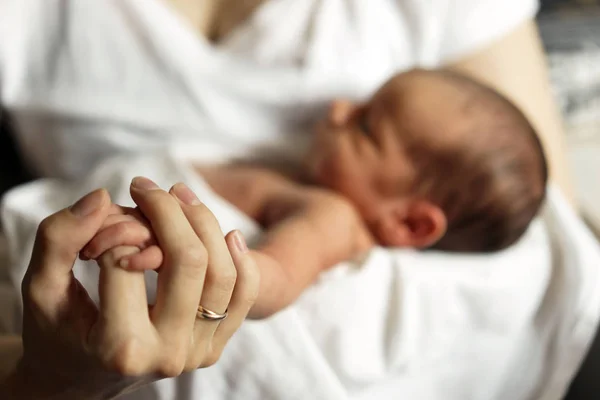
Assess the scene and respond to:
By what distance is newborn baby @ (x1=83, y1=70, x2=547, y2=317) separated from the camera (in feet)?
2.39

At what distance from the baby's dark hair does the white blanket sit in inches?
1.5

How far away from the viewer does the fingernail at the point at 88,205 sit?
0.33m

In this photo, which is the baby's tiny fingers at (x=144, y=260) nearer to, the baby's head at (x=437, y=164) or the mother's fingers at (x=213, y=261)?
the mother's fingers at (x=213, y=261)

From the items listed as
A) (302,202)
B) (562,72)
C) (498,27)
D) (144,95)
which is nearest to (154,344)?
(302,202)

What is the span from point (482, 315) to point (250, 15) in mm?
528

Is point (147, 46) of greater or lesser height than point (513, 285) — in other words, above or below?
above

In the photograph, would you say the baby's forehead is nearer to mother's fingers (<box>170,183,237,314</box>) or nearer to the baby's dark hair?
the baby's dark hair

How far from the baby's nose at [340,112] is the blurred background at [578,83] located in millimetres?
549

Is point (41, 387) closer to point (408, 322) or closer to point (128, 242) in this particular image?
point (128, 242)

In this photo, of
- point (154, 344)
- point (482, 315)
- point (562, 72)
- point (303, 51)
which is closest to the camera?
point (154, 344)

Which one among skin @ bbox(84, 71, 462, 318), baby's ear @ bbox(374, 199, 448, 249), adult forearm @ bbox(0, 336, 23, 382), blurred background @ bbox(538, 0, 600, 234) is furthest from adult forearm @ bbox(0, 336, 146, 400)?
blurred background @ bbox(538, 0, 600, 234)

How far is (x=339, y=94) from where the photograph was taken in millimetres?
839

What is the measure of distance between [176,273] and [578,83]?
1141 mm

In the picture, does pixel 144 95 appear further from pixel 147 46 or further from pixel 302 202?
pixel 302 202
